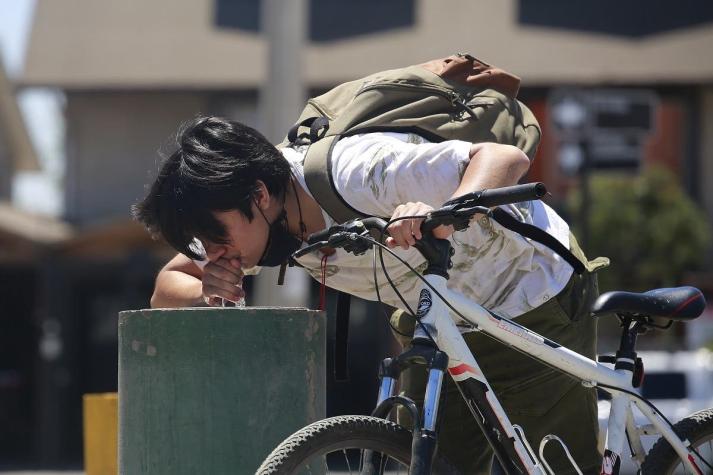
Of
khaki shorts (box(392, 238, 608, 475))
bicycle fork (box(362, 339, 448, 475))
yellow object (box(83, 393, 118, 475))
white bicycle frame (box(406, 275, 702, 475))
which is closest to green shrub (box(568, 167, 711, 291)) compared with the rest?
yellow object (box(83, 393, 118, 475))

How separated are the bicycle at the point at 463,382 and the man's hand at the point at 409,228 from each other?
0.07 feet

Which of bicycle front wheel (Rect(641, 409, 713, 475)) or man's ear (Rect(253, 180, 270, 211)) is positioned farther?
bicycle front wheel (Rect(641, 409, 713, 475))

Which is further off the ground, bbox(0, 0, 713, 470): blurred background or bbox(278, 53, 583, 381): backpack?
bbox(278, 53, 583, 381): backpack

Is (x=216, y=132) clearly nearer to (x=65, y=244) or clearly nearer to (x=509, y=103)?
(x=509, y=103)

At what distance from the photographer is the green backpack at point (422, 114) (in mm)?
3758

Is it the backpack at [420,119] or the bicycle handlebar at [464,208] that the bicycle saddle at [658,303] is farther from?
the bicycle handlebar at [464,208]

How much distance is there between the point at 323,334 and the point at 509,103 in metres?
0.84

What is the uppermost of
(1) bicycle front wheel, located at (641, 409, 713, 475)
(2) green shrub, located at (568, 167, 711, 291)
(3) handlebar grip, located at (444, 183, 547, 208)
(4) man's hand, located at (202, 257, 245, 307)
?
(3) handlebar grip, located at (444, 183, 547, 208)

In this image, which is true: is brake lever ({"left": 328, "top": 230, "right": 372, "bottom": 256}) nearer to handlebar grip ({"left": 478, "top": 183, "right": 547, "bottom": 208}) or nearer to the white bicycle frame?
the white bicycle frame

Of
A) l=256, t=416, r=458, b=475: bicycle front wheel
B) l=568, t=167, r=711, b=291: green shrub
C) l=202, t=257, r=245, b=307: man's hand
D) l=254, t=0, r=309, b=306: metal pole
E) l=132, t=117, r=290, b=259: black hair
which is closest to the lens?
l=256, t=416, r=458, b=475: bicycle front wheel

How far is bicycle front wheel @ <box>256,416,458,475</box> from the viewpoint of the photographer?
3.11m

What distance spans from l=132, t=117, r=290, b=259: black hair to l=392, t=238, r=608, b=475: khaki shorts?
2.46 feet

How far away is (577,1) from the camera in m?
20.1

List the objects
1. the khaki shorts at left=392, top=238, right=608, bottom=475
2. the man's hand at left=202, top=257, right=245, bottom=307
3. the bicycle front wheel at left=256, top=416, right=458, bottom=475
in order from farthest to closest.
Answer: the khaki shorts at left=392, top=238, right=608, bottom=475 → the man's hand at left=202, top=257, right=245, bottom=307 → the bicycle front wheel at left=256, top=416, right=458, bottom=475
